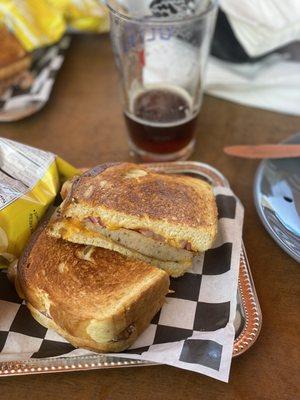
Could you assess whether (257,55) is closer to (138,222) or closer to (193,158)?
(193,158)

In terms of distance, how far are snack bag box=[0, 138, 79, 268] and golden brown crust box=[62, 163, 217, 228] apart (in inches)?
2.3

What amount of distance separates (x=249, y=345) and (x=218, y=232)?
23cm

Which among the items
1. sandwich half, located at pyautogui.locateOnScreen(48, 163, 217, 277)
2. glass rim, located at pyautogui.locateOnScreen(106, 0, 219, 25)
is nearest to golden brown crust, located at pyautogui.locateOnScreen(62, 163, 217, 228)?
sandwich half, located at pyautogui.locateOnScreen(48, 163, 217, 277)

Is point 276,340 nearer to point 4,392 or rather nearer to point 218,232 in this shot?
point 218,232

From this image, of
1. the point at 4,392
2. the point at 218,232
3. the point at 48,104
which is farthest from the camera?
the point at 48,104

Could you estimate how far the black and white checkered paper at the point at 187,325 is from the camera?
0.71m

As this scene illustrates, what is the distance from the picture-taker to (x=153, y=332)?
0.78 metres

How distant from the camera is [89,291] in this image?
30.0 inches

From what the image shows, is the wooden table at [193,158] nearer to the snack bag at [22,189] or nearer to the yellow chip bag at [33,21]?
the yellow chip bag at [33,21]

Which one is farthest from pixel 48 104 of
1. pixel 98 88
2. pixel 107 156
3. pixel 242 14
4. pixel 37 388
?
pixel 37 388

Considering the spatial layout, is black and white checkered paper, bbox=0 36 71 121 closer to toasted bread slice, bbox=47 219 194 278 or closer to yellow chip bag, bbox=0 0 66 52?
yellow chip bag, bbox=0 0 66 52

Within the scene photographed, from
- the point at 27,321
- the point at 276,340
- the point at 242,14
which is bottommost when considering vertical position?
the point at 276,340

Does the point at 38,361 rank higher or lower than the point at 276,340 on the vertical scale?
higher

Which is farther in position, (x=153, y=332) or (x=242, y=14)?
(x=242, y=14)
